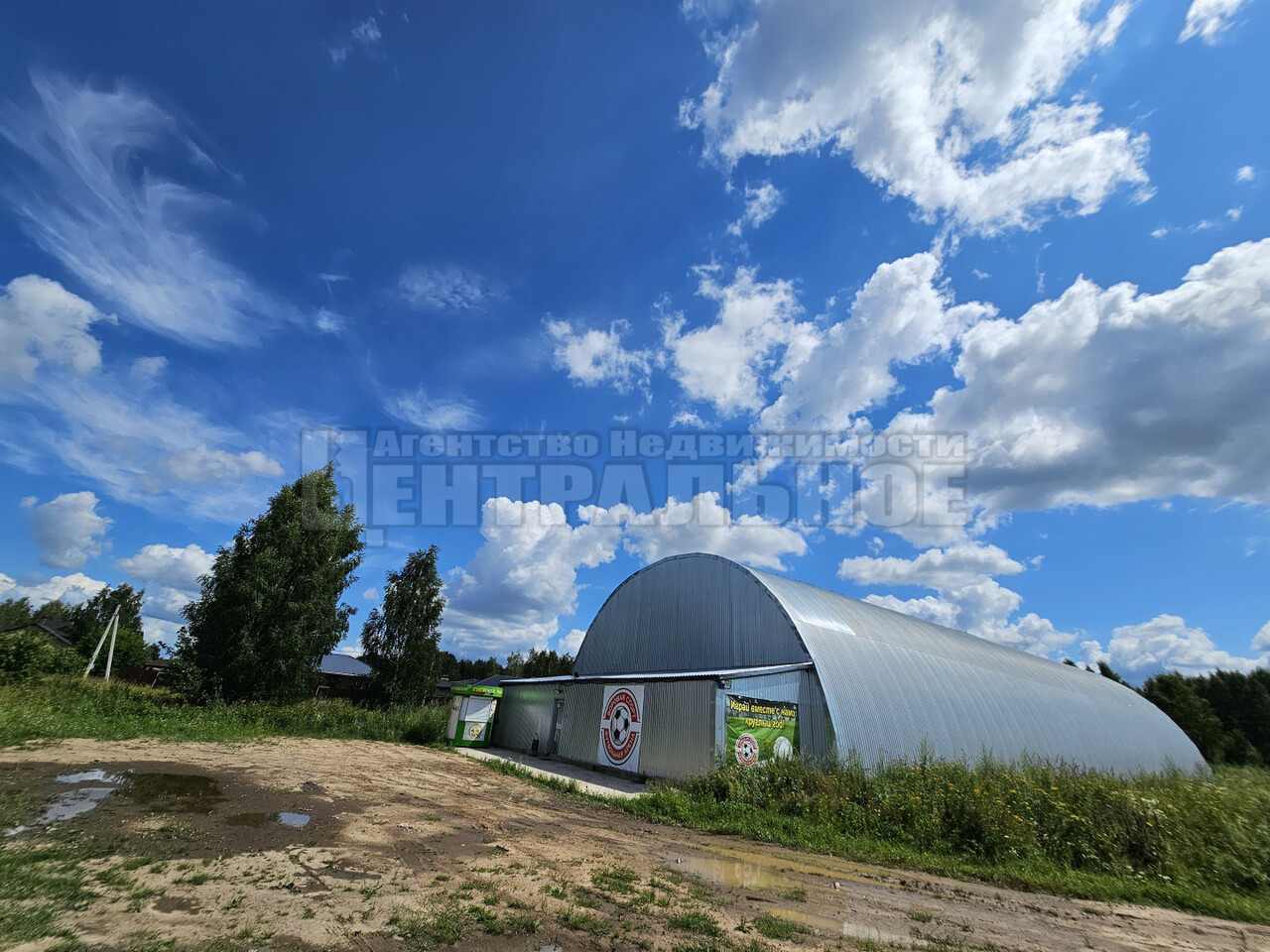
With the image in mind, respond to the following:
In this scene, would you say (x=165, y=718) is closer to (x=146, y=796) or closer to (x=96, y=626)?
(x=146, y=796)

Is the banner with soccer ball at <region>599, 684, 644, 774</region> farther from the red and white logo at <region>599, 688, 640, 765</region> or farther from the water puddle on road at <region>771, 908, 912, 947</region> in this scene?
the water puddle on road at <region>771, 908, 912, 947</region>

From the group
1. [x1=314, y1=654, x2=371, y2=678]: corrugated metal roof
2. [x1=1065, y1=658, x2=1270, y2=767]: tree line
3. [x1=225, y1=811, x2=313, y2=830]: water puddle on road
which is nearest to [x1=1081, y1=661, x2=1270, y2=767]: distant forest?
[x1=1065, y1=658, x2=1270, y2=767]: tree line

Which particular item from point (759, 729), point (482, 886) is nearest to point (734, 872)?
point (482, 886)

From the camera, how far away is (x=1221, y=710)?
175 feet

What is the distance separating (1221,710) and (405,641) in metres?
72.5

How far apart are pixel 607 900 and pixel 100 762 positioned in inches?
495

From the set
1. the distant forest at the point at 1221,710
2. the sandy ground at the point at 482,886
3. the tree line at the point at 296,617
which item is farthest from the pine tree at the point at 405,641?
the distant forest at the point at 1221,710

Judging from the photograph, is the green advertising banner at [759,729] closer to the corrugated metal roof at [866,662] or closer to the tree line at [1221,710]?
the corrugated metal roof at [866,662]

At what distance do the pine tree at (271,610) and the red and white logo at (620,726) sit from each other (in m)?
17.5

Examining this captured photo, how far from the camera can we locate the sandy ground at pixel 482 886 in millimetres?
5130

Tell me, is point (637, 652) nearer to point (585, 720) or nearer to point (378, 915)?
point (585, 720)

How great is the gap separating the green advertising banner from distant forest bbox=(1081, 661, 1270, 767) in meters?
43.6

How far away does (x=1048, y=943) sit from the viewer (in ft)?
19.6

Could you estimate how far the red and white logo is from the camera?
1881 cm
